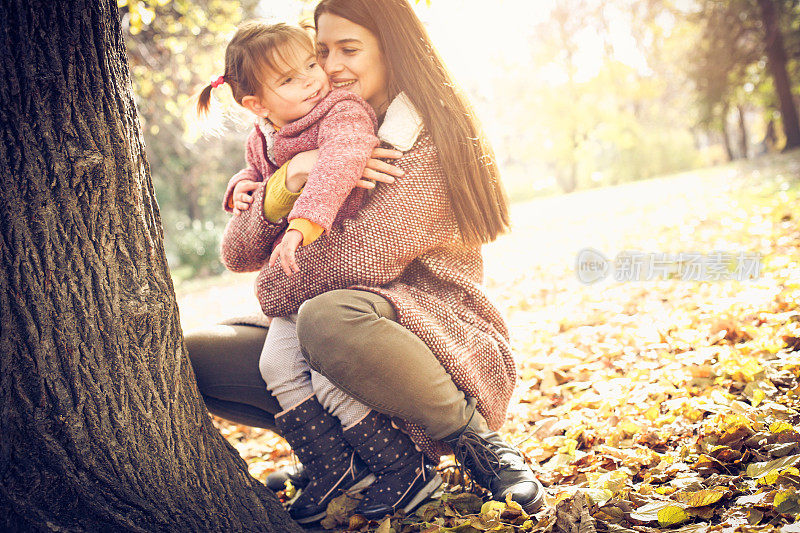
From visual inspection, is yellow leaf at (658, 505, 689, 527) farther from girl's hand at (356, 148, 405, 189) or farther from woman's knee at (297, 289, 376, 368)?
girl's hand at (356, 148, 405, 189)

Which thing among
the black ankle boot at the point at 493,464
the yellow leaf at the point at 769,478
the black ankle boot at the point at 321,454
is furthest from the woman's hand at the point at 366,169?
the yellow leaf at the point at 769,478

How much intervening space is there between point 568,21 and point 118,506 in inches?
1118

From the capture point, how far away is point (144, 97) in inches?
307

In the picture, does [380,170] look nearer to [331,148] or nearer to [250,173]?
[331,148]

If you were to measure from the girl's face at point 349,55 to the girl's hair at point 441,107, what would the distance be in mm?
25

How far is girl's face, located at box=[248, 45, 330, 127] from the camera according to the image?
2.02 meters

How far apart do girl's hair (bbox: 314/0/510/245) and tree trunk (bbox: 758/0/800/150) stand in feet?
44.0

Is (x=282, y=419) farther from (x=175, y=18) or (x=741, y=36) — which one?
(x=741, y=36)

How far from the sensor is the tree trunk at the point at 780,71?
1248 centimetres

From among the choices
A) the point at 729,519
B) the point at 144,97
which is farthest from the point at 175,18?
the point at 729,519

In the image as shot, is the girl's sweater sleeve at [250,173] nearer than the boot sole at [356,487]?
No

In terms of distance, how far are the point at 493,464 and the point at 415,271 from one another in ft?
2.21

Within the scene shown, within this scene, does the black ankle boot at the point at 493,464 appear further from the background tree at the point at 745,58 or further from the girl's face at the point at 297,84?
the background tree at the point at 745,58

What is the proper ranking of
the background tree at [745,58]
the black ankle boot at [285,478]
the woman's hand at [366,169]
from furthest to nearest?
the background tree at [745,58] < the black ankle boot at [285,478] < the woman's hand at [366,169]
